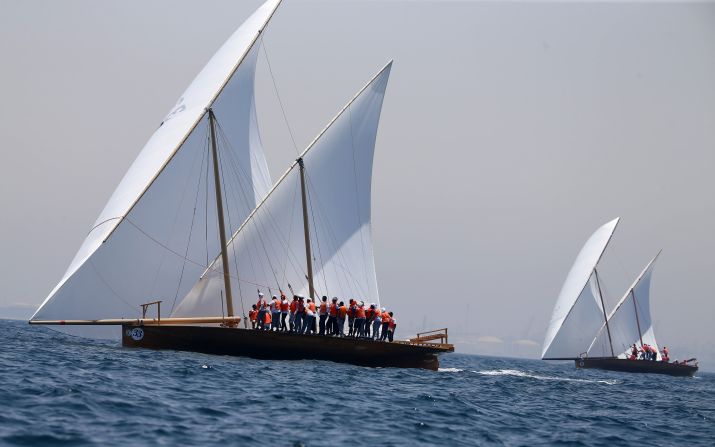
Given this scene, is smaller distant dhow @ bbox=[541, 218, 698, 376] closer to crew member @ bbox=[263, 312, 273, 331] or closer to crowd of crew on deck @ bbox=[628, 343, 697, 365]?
crowd of crew on deck @ bbox=[628, 343, 697, 365]

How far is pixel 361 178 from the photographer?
177ft

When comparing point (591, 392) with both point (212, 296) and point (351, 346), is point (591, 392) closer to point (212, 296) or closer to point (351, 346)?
point (351, 346)

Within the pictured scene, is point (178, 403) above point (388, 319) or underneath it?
underneath

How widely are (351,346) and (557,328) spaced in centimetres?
7049

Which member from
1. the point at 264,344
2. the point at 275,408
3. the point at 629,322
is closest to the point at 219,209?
the point at 264,344

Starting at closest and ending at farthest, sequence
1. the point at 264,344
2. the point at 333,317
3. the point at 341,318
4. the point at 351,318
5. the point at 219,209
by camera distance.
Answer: the point at 264,344, the point at 333,317, the point at 341,318, the point at 219,209, the point at 351,318

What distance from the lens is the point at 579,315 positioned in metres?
111

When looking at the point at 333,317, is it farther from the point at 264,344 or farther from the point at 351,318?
the point at 264,344

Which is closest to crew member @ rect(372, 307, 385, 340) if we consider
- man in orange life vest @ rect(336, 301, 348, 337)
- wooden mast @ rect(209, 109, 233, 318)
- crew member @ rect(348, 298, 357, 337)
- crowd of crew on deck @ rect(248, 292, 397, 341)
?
crowd of crew on deck @ rect(248, 292, 397, 341)

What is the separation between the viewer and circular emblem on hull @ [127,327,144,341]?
42.1m

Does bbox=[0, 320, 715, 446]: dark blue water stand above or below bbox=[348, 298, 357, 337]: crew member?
below

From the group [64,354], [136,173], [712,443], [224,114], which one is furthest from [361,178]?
[712,443]

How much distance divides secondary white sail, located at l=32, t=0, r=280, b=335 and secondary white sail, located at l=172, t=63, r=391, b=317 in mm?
1796

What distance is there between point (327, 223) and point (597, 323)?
2665 inches
